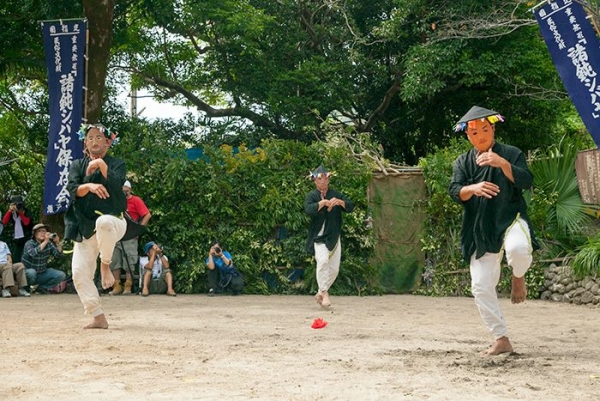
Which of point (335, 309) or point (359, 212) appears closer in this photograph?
point (335, 309)

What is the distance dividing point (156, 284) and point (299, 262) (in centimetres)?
258

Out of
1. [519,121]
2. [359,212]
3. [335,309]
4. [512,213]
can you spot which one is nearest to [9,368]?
[512,213]

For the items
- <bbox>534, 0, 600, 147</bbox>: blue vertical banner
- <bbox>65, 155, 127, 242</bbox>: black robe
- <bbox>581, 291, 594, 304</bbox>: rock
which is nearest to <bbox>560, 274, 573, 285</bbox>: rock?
<bbox>581, 291, 594, 304</bbox>: rock

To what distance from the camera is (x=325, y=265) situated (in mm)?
13352

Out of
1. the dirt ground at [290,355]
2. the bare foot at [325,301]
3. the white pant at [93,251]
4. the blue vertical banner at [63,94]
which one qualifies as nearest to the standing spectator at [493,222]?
the dirt ground at [290,355]

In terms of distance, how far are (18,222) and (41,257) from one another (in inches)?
53.9

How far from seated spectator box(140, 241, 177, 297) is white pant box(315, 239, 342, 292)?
11.2 feet

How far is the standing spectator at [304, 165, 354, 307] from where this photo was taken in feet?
43.9

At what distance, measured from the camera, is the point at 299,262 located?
54.4 ft

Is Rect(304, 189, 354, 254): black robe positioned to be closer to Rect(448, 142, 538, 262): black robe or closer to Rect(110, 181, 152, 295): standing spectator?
Rect(110, 181, 152, 295): standing spectator

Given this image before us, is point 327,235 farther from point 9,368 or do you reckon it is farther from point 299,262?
point 9,368

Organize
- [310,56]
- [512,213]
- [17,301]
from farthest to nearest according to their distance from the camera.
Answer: [310,56] < [17,301] < [512,213]

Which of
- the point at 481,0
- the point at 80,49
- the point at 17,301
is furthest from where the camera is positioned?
the point at 481,0

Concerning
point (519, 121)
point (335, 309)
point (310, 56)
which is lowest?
point (335, 309)
